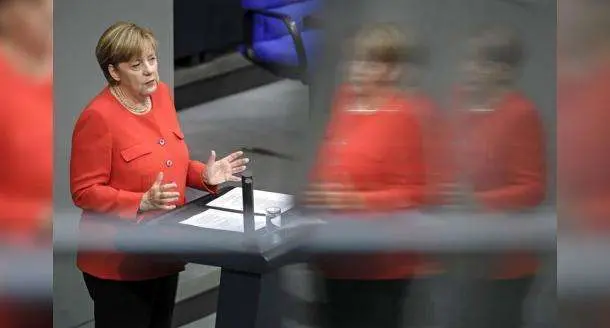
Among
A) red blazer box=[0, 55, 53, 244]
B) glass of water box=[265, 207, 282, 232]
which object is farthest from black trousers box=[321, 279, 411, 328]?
red blazer box=[0, 55, 53, 244]

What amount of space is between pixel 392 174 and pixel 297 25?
402 mm

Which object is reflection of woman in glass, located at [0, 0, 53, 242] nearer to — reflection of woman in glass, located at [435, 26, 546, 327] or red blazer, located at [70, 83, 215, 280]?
red blazer, located at [70, 83, 215, 280]

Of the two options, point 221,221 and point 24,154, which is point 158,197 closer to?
point 221,221

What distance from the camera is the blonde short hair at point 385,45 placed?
2.02 metres

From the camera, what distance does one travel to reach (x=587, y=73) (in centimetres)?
204

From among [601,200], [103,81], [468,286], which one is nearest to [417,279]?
[468,286]

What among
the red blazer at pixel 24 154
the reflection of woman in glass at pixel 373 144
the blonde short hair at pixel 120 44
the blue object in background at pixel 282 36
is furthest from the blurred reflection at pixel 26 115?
the reflection of woman in glass at pixel 373 144

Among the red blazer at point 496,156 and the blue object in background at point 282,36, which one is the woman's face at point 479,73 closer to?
the red blazer at point 496,156

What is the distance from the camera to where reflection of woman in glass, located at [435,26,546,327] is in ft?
6.65

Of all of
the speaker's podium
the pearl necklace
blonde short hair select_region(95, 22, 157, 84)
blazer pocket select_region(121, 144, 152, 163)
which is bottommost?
the speaker's podium

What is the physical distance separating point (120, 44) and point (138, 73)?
0.25ft

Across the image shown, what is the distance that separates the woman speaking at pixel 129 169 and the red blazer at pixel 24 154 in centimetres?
8

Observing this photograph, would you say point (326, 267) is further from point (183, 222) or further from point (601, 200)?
point (601, 200)

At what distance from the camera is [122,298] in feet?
6.74
